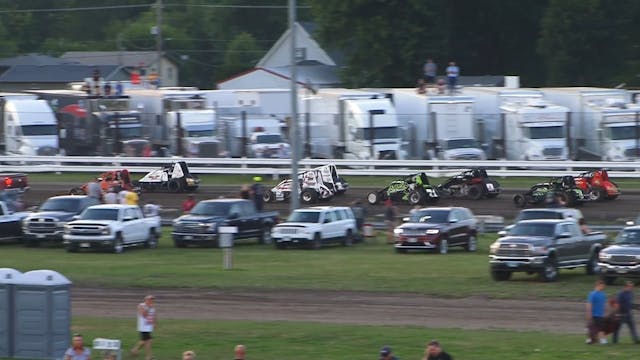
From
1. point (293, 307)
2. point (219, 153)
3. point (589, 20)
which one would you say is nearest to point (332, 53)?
point (589, 20)

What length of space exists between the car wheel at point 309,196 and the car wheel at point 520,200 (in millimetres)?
7533

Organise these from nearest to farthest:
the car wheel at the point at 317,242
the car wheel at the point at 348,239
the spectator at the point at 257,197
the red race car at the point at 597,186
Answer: the car wheel at the point at 317,242, the car wheel at the point at 348,239, the spectator at the point at 257,197, the red race car at the point at 597,186

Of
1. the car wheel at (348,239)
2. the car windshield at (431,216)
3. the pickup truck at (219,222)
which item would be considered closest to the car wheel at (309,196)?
the pickup truck at (219,222)

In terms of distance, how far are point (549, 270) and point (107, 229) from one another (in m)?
13.3

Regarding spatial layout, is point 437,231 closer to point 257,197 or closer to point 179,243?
point 179,243

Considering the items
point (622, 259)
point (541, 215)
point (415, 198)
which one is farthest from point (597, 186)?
point (622, 259)

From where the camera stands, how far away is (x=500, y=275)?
3459 cm

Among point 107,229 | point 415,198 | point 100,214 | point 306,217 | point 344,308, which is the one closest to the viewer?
point 344,308

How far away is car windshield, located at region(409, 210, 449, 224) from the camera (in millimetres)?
41156

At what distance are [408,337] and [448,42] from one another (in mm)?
75731

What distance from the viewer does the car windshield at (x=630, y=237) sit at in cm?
3316

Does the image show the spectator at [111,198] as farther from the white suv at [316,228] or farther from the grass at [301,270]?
the white suv at [316,228]

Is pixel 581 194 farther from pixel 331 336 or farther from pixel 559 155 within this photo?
pixel 331 336

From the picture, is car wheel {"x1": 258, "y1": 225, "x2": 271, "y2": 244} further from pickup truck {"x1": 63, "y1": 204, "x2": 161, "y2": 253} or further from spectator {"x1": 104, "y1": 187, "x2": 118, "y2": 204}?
spectator {"x1": 104, "y1": 187, "x2": 118, "y2": 204}
